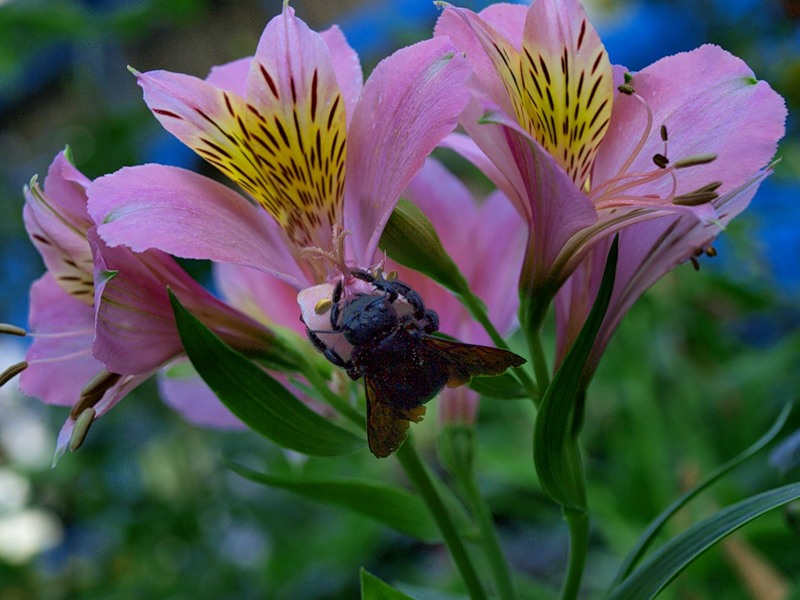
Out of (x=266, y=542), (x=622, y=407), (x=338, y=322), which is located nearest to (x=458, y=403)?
(x=338, y=322)

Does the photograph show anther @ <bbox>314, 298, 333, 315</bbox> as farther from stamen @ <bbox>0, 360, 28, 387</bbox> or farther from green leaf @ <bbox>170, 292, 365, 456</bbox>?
stamen @ <bbox>0, 360, 28, 387</bbox>

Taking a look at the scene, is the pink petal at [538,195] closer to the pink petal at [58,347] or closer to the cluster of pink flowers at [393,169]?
the cluster of pink flowers at [393,169]

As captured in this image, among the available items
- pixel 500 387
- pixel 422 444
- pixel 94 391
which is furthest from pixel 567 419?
pixel 422 444

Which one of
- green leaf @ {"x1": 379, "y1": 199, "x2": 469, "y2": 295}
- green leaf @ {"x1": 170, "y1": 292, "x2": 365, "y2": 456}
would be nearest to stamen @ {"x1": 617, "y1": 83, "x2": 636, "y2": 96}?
green leaf @ {"x1": 379, "y1": 199, "x2": 469, "y2": 295}

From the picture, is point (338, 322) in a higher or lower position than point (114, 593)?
higher

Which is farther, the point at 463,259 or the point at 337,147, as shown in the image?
the point at 463,259

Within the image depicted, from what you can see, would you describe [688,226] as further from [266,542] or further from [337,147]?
[266,542]
